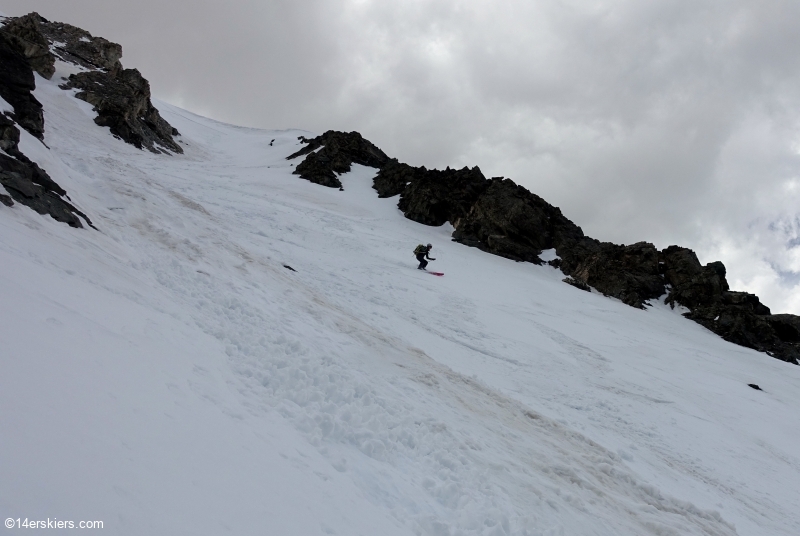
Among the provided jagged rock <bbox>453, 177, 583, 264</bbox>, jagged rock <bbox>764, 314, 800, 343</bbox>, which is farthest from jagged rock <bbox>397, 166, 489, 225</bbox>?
jagged rock <bbox>764, 314, 800, 343</bbox>

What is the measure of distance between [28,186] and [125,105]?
3988 cm

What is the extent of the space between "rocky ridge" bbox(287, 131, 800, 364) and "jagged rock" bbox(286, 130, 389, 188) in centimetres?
27

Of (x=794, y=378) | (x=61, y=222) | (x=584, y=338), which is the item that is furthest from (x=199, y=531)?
(x=794, y=378)

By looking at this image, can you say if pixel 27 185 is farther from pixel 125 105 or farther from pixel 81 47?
pixel 81 47

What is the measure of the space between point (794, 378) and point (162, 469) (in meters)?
25.6

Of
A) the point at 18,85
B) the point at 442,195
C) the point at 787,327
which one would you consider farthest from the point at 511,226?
the point at 18,85

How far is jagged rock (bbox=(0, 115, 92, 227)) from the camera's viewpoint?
1010 centimetres

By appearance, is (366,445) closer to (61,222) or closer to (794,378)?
(61,222)

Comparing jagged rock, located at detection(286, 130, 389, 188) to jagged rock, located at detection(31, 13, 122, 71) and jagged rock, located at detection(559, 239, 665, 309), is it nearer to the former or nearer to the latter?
jagged rock, located at detection(31, 13, 122, 71)

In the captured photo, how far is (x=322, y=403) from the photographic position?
25.0 feet

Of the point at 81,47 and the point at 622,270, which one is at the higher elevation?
the point at 81,47

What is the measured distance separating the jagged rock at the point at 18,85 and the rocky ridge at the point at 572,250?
28.4m

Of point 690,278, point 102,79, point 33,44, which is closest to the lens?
point 690,278

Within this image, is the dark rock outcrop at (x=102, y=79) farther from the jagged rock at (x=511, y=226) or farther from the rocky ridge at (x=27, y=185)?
the jagged rock at (x=511, y=226)
